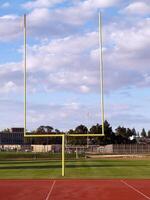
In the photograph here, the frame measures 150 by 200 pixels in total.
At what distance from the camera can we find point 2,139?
190875 millimetres

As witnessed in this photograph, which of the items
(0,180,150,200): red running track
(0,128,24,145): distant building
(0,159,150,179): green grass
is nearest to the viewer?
(0,180,150,200): red running track

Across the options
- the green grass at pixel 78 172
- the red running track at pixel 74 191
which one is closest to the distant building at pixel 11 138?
the green grass at pixel 78 172

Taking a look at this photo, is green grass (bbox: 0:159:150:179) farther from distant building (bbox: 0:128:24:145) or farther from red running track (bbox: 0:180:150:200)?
distant building (bbox: 0:128:24:145)

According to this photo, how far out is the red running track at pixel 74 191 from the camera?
18.4m

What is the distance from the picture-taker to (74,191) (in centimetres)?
2062

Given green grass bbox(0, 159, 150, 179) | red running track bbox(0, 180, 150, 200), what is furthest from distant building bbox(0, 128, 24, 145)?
red running track bbox(0, 180, 150, 200)

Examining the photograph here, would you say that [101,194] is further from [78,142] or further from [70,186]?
[78,142]

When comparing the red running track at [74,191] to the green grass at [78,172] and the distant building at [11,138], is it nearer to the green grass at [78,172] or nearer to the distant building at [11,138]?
the green grass at [78,172]

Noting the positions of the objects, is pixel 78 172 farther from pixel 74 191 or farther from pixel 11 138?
pixel 11 138

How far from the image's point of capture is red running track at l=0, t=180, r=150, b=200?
18.4 metres

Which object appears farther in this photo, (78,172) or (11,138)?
(11,138)

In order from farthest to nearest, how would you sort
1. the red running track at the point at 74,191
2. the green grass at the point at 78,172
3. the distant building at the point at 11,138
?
1. the distant building at the point at 11,138
2. the green grass at the point at 78,172
3. the red running track at the point at 74,191

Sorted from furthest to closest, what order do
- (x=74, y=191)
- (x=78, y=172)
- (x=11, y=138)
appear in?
1. (x=11, y=138)
2. (x=78, y=172)
3. (x=74, y=191)

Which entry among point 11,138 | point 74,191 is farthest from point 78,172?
point 11,138
